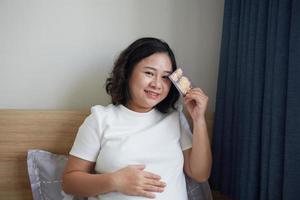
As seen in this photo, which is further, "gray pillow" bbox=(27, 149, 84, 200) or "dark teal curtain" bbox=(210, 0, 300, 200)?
"gray pillow" bbox=(27, 149, 84, 200)

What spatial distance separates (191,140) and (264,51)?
408mm

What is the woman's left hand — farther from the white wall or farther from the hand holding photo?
the white wall

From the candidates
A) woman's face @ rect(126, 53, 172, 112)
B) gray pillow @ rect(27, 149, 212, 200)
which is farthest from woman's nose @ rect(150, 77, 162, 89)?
gray pillow @ rect(27, 149, 212, 200)

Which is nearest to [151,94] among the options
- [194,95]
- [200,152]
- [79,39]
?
[194,95]

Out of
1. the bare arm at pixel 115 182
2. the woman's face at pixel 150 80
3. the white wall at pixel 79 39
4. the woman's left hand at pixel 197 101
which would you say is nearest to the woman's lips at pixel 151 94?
the woman's face at pixel 150 80

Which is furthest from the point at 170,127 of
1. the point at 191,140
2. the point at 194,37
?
the point at 194,37

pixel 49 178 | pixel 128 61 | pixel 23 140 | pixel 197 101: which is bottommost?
pixel 49 178

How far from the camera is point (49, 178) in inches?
46.6

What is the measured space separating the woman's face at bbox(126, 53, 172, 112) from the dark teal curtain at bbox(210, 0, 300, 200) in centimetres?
29

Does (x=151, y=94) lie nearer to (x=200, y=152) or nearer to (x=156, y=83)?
(x=156, y=83)

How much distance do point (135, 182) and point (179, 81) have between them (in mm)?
385

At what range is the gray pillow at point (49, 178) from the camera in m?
1.17

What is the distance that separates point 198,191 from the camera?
4.08ft

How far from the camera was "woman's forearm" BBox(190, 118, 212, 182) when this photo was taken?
111 cm
